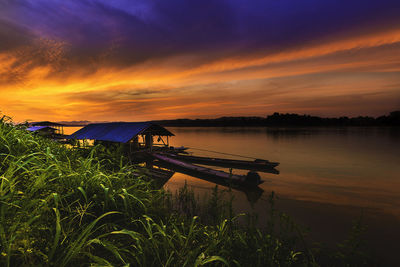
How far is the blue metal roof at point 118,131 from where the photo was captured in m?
19.7

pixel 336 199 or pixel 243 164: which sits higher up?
pixel 243 164

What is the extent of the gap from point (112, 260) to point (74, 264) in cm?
38

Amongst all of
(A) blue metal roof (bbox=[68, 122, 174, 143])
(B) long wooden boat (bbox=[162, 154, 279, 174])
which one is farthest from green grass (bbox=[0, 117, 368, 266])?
(B) long wooden boat (bbox=[162, 154, 279, 174])

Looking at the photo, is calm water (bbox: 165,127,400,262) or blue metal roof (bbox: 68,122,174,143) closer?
calm water (bbox: 165,127,400,262)

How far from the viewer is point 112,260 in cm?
205

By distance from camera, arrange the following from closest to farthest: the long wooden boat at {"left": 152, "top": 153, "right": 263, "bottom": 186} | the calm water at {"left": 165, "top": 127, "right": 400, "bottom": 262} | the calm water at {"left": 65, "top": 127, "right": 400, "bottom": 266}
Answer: the calm water at {"left": 65, "top": 127, "right": 400, "bottom": 266}
the calm water at {"left": 165, "top": 127, "right": 400, "bottom": 262}
the long wooden boat at {"left": 152, "top": 153, "right": 263, "bottom": 186}

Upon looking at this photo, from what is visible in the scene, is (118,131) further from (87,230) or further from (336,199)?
(336,199)

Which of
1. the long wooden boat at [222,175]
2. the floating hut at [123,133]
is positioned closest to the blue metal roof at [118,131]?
the floating hut at [123,133]

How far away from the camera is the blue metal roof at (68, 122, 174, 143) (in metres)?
19.7

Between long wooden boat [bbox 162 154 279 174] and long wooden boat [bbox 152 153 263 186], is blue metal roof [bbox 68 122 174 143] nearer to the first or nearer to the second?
long wooden boat [bbox 152 153 263 186]

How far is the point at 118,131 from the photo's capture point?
21328mm

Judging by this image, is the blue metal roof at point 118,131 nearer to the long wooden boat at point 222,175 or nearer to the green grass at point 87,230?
the long wooden boat at point 222,175

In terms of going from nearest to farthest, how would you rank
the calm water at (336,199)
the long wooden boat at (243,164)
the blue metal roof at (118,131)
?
the calm water at (336,199), the blue metal roof at (118,131), the long wooden boat at (243,164)

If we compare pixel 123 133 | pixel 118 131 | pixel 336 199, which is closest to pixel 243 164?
pixel 336 199
